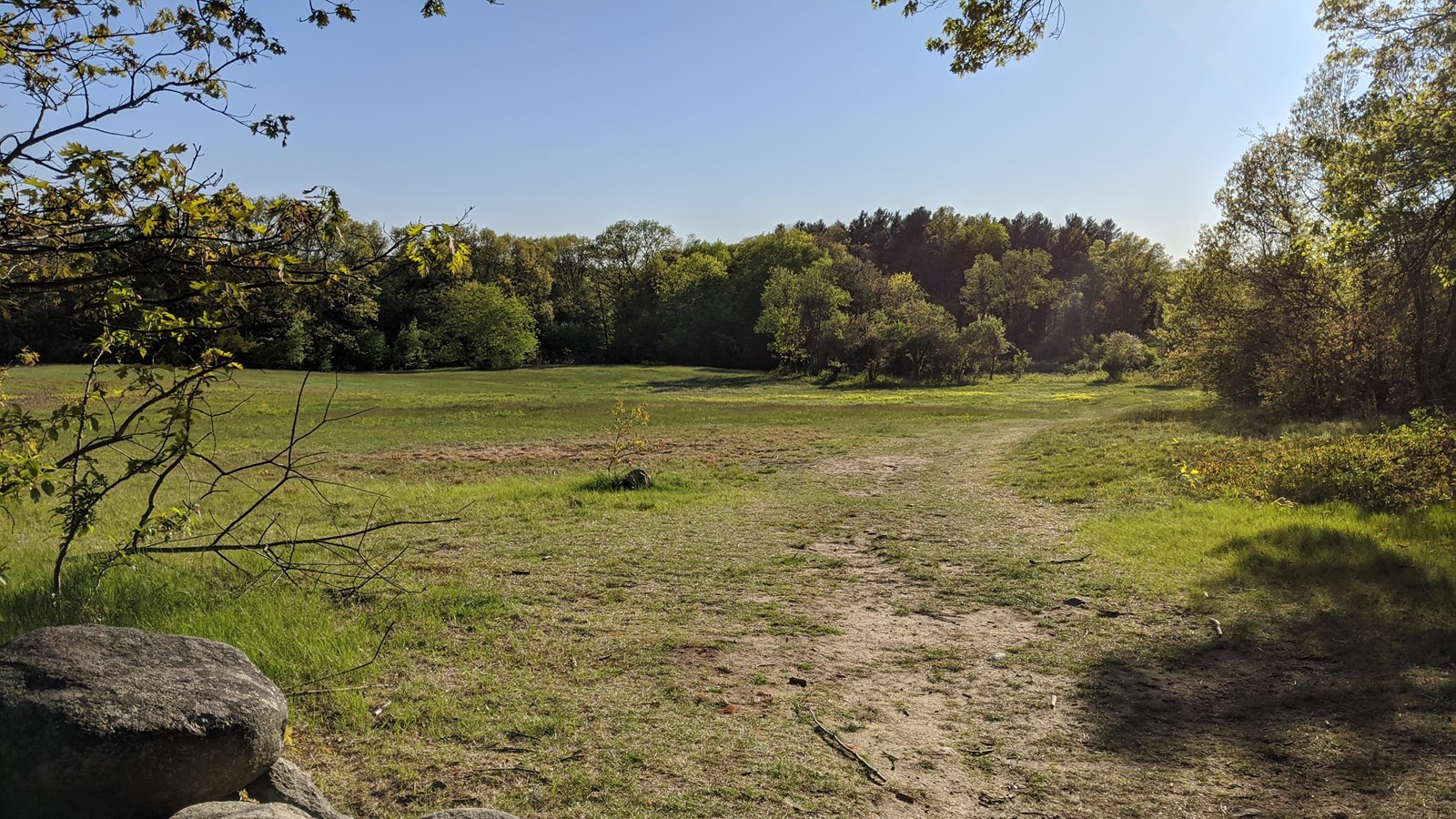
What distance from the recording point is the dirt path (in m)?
4.96

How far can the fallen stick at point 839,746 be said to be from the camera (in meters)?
4.89

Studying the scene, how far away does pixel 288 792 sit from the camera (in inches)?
156

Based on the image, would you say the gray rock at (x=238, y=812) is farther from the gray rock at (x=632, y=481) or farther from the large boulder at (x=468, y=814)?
the gray rock at (x=632, y=481)

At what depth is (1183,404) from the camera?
115ft

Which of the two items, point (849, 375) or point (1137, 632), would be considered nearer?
point (1137, 632)

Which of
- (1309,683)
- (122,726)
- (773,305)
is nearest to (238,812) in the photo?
(122,726)

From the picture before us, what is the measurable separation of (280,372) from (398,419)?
119ft

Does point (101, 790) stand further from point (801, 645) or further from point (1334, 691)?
point (1334, 691)

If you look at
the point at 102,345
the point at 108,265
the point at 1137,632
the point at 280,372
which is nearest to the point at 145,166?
the point at 108,265

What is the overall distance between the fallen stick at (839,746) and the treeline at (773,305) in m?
59.7

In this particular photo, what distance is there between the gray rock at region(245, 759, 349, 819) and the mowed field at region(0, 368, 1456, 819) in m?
0.52

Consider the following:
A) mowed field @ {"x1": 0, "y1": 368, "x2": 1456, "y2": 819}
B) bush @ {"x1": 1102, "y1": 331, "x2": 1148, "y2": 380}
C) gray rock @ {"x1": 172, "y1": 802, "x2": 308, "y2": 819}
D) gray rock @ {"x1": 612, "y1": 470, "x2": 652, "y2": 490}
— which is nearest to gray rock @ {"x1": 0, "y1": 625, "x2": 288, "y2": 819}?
gray rock @ {"x1": 172, "y1": 802, "x2": 308, "y2": 819}

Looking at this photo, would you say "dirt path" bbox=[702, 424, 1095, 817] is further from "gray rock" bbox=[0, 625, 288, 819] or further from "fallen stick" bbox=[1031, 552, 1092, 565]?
"gray rock" bbox=[0, 625, 288, 819]

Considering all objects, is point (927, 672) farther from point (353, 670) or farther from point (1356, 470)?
point (1356, 470)
